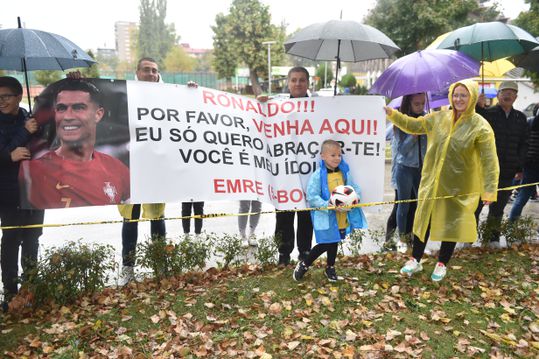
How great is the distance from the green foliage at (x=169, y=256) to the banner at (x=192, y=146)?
548mm

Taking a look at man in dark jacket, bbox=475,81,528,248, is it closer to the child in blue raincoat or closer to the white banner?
the white banner

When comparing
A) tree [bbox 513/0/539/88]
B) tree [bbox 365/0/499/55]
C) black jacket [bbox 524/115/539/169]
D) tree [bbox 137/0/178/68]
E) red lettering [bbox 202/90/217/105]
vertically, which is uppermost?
tree [bbox 137/0/178/68]

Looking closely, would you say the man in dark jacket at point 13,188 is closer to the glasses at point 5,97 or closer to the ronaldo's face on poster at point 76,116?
the glasses at point 5,97

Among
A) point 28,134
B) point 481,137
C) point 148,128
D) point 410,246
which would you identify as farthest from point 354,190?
point 28,134

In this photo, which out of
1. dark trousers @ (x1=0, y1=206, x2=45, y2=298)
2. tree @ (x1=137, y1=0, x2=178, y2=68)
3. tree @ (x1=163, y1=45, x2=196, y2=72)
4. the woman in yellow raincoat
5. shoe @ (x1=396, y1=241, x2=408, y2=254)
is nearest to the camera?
dark trousers @ (x1=0, y1=206, x2=45, y2=298)

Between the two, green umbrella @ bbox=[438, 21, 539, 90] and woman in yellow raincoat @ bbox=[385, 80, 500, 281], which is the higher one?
green umbrella @ bbox=[438, 21, 539, 90]

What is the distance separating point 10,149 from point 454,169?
392 cm

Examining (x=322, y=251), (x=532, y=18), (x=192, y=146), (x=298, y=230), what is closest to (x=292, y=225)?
(x=298, y=230)

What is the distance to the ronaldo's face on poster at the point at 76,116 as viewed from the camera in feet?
12.9

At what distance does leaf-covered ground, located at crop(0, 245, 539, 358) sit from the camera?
3.46 metres

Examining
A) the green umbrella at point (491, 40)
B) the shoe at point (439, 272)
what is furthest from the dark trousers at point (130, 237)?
the green umbrella at point (491, 40)

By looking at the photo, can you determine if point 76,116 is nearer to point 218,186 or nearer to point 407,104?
point 218,186

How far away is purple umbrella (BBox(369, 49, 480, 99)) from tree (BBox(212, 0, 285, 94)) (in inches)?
1857

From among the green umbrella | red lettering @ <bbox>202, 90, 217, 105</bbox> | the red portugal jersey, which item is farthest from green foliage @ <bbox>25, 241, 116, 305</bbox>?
the green umbrella
